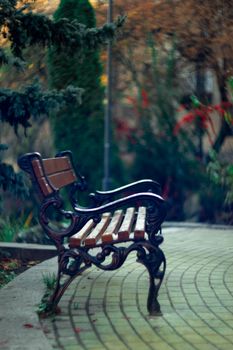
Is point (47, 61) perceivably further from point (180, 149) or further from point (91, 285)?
point (91, 285)

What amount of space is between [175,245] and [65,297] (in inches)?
124

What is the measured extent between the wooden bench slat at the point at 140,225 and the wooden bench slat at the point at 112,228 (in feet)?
0.55

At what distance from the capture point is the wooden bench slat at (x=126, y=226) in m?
5.39

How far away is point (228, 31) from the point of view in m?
13.0

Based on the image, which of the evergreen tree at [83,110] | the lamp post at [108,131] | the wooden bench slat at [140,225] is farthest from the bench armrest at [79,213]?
the lamp post at [108,131]

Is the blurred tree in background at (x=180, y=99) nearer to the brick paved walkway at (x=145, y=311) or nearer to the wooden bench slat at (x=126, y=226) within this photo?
the brick paved walkway at (x=145, y=311)

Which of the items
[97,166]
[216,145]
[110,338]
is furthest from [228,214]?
[110,338]

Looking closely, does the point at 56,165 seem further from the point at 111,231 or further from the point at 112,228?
the point at 111,231

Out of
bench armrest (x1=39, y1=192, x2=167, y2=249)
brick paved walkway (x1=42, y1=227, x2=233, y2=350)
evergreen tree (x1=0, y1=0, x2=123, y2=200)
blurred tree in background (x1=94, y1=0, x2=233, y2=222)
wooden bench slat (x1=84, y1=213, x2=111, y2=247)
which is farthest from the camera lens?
blurred tree in background (x1=94, y1=0, x2=233, y2=222)

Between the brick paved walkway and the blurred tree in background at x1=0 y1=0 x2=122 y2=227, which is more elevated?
the blurred tree in background at x1=0 y1=0 x2=122 y2=227

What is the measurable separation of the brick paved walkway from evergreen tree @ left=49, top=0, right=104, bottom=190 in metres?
6.41

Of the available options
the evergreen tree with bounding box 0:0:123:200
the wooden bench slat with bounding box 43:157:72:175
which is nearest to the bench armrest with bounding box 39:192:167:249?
the wooden bench slat with bounding box 43:157:72:175

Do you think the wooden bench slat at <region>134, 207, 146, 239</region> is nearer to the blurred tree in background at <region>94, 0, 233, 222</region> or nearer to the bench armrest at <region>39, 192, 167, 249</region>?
the bench armrest at <region>39, 192, 167, 249</region>

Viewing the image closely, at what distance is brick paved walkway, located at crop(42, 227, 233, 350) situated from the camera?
15.7 feet
